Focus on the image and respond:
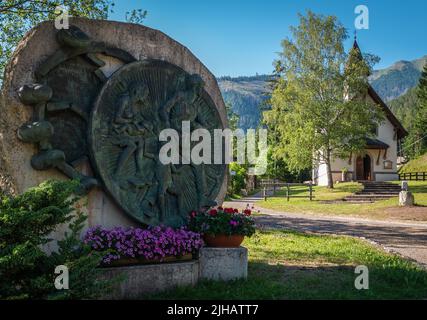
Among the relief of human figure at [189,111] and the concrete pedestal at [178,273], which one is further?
the relief of human figure at [189,111]

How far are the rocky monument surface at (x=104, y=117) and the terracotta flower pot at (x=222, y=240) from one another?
64cm

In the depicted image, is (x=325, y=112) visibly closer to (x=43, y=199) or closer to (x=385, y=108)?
(x=385, y=108)

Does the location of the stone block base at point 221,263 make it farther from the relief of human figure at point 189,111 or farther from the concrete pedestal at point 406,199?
the concrete pedestal at point 406,199

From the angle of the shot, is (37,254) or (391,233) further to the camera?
(391,233)

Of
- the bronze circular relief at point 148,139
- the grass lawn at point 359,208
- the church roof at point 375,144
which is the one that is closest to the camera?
the bronze circular relief at point 148,139

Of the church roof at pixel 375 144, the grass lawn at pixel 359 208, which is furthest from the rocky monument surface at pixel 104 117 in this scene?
the church roof at pixel 375 144

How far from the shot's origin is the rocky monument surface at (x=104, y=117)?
243 inches

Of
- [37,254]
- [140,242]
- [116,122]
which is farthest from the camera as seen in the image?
[116,122]

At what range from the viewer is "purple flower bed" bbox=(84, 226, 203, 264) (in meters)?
6.36

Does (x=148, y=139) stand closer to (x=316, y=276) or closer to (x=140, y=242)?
(x=140, y=242)

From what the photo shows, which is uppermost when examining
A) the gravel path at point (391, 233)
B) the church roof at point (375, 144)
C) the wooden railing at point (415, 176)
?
the church roof at point (375, 144)

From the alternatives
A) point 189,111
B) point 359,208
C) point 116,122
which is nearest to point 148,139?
point 116,122

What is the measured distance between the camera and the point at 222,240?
7250mm

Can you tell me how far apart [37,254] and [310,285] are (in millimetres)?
4276
